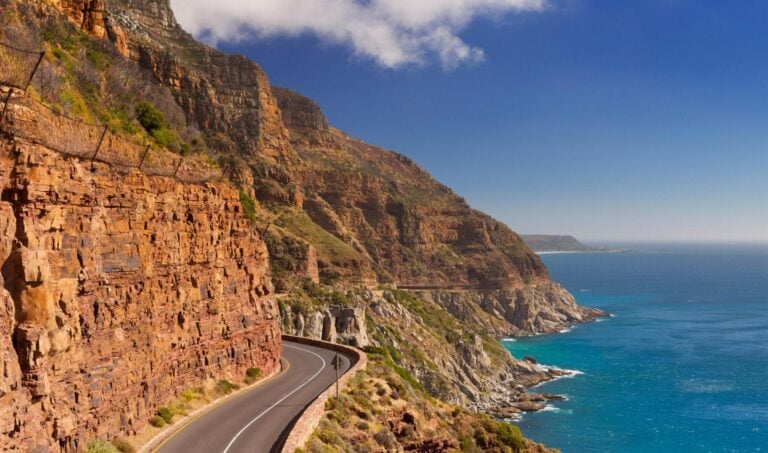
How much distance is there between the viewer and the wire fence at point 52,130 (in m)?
15.9

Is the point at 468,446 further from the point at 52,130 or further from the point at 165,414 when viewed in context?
the point at 52,130

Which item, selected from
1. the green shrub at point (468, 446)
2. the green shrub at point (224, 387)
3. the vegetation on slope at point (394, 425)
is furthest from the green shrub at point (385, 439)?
the green shrub at point (224, 387)

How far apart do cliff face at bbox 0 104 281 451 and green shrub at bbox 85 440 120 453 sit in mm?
281

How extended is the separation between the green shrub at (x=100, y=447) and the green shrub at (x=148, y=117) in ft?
51.3

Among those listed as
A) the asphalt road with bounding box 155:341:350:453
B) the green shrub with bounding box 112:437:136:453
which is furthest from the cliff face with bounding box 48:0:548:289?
the green shrub with bounding box 112:437:136:453

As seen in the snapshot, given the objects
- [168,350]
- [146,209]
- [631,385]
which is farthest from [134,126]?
[631,385]

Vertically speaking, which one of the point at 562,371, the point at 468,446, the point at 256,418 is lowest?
the point at 562,371

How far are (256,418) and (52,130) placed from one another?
14618 millimetres

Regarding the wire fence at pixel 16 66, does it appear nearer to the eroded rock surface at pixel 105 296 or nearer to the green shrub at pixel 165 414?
the eroded rock surface at pixel 105 296

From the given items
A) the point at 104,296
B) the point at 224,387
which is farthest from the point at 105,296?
the point at 224,387

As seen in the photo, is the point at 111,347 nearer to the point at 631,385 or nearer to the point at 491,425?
the point at 491,425

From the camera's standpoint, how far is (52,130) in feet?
58.2

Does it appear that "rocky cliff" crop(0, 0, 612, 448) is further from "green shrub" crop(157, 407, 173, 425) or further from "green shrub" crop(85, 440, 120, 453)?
"green shrub" crop(157, 407, 173, 425)

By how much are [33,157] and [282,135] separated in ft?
341
